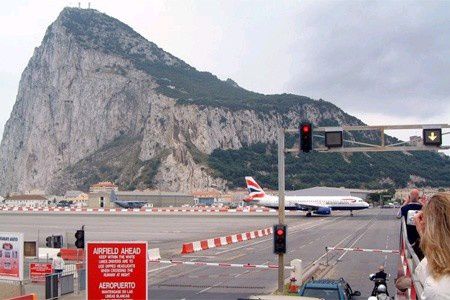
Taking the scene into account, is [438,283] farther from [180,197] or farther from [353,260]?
[180,197]

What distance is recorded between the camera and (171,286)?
2327 centimetres

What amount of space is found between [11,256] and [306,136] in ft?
28.4

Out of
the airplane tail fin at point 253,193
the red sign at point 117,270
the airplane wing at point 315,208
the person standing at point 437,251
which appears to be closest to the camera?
the person standing at point 437,251

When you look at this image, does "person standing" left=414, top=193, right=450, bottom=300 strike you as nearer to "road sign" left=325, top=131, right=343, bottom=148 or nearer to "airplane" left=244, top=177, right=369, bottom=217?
"road sign" left=325, top=131, right=343, bottom=148

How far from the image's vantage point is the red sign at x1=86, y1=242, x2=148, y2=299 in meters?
10.9

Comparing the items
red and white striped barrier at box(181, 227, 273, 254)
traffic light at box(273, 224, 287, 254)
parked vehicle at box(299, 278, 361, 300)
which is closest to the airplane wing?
red and white striped barrier at box(181, 227, 273, 254)

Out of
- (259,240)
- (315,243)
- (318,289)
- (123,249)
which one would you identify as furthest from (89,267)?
(259,240)

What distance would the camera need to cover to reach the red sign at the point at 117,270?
35.7 feet

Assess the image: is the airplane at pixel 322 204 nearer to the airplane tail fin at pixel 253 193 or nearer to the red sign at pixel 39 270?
the airplane tail fin at pixel 253 193

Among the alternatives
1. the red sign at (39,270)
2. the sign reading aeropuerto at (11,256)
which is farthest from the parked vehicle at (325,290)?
the red sign at (39,270)

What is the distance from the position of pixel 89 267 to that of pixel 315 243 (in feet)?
114

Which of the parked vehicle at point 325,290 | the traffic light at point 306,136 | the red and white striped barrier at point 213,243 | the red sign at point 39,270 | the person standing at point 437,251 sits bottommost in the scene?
the red and white striped barrier at point 213,243

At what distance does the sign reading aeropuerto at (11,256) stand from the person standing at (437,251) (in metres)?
15.9

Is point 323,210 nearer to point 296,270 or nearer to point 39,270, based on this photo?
point 39,270
